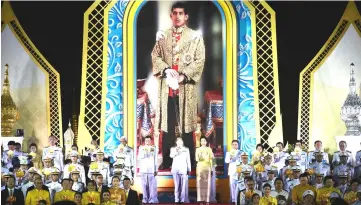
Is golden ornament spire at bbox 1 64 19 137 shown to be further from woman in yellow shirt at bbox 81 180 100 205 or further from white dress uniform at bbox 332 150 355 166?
white dress uniform at bbox 332 150 355 166

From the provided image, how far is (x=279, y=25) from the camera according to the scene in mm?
11664

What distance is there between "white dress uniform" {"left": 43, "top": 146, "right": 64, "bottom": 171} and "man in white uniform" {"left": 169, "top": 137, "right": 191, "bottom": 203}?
150cm

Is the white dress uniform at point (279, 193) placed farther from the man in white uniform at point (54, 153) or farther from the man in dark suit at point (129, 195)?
the man in white uniform at point (54, 153)

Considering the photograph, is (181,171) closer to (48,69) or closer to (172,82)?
(172,82)

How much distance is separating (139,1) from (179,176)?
260 centimetres

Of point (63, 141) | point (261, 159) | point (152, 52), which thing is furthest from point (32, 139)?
point (261, 159)

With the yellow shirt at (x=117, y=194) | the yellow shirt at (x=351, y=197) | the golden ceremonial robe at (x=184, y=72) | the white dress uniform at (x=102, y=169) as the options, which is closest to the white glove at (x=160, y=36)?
the golden ceremonial robe at (x=184, y=72)

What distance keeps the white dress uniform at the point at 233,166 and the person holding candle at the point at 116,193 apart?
166cm

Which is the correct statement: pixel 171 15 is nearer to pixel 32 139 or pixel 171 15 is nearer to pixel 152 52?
pixel 152 52

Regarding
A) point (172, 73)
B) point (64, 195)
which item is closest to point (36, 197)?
point (64, 195)

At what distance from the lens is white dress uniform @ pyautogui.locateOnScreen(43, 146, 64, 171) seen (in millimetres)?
10950

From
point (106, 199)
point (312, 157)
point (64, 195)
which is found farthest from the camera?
point (312, 157)

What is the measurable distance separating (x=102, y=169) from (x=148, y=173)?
612 mm

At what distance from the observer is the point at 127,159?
433 inches
